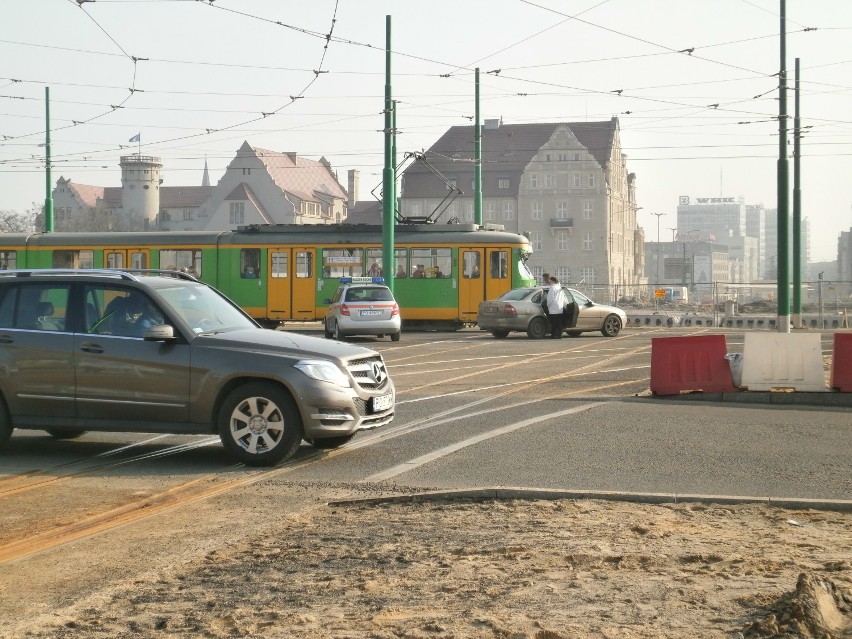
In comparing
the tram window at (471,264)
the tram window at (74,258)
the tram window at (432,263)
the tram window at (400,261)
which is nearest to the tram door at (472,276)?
the tram window at (471,264)

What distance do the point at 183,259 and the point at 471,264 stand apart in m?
9.33

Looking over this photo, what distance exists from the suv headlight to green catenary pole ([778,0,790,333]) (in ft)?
54.8

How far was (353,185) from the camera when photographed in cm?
→ 14088

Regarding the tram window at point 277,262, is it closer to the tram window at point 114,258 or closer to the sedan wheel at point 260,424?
the tram window at point 114,258

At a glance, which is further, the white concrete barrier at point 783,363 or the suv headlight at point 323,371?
the white concrete barrier at point 783,363

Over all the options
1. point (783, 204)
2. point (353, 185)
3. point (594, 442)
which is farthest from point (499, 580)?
point (353, 185)

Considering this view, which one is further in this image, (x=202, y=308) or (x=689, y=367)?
(x=689, y=367)

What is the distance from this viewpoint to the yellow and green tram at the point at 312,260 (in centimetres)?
3756

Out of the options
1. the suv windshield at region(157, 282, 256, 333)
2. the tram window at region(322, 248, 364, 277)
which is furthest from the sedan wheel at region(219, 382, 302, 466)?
the tram window at region(322, 248, 364, 277)

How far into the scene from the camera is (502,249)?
1478 inches

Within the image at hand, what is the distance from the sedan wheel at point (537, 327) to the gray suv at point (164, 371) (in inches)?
833

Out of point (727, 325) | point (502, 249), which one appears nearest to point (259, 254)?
Answer: point (502, 249)

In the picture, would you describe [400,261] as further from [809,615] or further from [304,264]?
[809,615]

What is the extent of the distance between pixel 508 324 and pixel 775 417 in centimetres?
1840
